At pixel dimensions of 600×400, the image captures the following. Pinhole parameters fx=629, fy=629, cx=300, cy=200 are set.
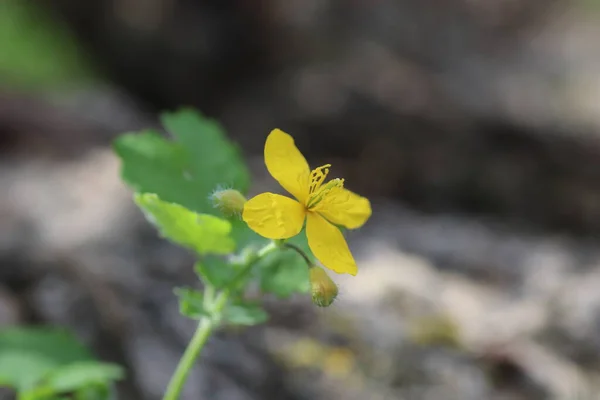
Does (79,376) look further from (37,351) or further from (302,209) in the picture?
(302,209)

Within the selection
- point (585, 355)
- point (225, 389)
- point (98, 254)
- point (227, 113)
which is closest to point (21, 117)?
point (98, 254)

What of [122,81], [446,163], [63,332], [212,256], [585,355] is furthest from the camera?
[122,81]

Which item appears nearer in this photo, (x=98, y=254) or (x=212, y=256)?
(x=212, y=256)

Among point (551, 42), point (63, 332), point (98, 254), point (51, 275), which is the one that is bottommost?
point (63, 332)

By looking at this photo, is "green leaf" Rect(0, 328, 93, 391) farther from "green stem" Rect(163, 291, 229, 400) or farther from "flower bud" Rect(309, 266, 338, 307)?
"flower bud" Rect(309, 266, 338, 307)

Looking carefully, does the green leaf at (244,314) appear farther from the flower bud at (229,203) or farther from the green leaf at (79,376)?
the green leaf at (79,376)

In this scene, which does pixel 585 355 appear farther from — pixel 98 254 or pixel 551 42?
pixel 551 42

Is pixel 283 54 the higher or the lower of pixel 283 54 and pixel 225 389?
the higher

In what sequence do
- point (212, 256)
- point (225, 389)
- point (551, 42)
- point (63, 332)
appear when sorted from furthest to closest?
point (551, 42) → point (225, 389) → point (63, 332) → point (212, 256)
